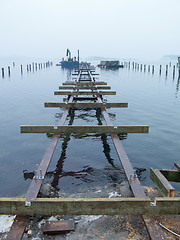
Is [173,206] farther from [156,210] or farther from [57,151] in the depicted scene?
[57,151]

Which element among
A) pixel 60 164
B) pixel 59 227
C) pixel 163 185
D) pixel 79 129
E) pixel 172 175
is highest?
pixel 79 129

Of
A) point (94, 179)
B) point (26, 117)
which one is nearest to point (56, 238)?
point (94, 179)

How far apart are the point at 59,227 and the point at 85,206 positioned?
83 cm

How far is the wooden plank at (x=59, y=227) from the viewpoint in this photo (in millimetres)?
3799

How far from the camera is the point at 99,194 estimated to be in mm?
5570

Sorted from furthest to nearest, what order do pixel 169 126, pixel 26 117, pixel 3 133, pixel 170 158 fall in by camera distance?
1. pixel 26 117
2. pixel 169 126
3. pixel 3 133
4. pixel 170 158

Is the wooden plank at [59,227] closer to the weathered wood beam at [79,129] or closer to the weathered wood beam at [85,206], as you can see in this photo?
the weathered wood beam at [85,206]

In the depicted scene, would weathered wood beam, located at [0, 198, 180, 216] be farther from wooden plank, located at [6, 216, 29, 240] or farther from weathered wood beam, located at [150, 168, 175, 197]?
weathered wood beam, located at [150, 168, 175, 197]

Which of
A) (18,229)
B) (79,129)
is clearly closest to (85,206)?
(18,229)

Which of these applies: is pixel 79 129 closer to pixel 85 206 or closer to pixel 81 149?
pixel 81 149

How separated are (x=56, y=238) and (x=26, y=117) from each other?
12.5 meters

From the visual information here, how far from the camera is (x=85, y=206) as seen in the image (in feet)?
11.4

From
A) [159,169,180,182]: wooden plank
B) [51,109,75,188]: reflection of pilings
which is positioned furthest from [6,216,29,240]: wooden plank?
[159,169,180,182]: wooden plank

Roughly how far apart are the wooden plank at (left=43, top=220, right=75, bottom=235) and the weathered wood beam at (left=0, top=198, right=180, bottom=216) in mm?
519
